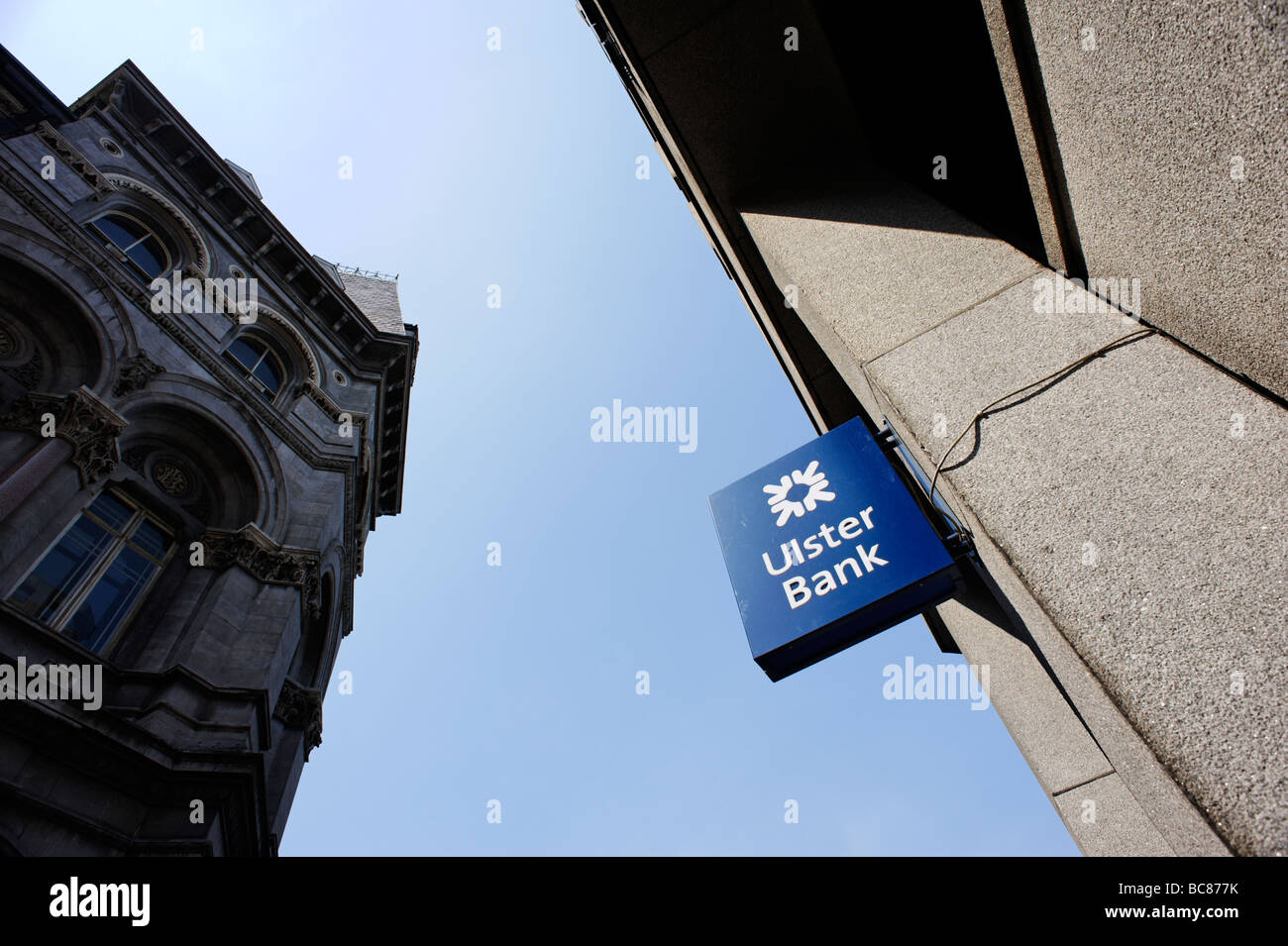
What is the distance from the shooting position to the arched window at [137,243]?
14.8 metres

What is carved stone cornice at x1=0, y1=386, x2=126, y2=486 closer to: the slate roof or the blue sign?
the blue sign

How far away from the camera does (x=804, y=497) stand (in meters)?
4.52

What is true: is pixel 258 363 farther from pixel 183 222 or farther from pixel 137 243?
pixel 183 222

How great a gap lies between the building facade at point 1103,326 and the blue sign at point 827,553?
43cm

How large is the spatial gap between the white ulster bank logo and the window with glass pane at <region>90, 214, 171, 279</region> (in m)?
16.8

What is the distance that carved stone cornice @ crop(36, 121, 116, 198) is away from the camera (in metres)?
13.9

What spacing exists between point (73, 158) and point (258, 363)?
5.62m

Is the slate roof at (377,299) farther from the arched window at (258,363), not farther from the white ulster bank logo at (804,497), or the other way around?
the white ulster bank logo at (804,497)

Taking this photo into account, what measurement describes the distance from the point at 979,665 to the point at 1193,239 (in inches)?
264

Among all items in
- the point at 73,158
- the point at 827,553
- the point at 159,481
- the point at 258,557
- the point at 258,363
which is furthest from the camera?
the point at 258,363

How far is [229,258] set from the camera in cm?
1792

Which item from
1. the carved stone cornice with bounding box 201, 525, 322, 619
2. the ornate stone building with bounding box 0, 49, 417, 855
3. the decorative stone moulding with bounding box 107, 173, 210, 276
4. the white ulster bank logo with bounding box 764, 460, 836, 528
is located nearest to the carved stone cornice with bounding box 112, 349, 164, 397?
the ornate stone building with bounding box 0, 49, 417, 855

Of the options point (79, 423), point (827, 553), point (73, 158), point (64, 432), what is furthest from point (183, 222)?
point (827, 553)
